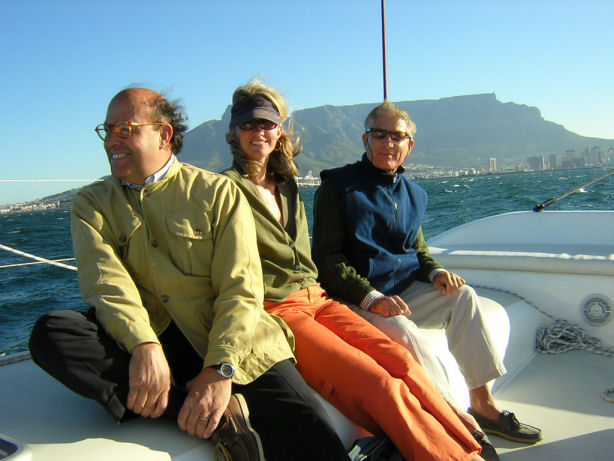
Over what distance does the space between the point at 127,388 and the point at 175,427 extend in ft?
0.56

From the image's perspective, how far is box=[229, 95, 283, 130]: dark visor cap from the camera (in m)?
2.10

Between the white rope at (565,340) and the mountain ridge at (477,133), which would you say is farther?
the mountain ridge at (477,133)

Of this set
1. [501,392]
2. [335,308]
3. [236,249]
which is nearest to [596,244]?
[501,392]

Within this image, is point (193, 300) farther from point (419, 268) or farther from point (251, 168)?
point (419, 268)

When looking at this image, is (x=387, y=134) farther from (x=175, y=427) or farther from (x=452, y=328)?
(x=175, y=427)

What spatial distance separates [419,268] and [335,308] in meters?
0.65

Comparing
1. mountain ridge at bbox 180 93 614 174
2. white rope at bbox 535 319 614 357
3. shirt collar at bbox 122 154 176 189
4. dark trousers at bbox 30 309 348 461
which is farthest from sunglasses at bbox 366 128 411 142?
mountain ridge at bbox 180 93 614 174

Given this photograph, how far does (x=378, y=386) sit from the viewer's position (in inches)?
62.8

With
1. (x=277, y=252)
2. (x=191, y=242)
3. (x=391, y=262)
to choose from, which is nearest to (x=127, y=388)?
(x=191, y=242)

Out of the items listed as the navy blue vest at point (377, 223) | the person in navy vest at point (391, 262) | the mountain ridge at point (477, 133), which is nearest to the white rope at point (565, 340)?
the person in navy vest at point (391, 262)

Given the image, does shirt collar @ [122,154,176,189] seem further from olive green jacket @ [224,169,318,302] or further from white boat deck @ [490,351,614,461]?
white boat deck @ [490,351,614,461]

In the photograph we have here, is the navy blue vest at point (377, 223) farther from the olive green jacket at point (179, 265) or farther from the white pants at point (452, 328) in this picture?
the olive green jacket at point (179, 265)

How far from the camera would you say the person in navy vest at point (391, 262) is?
7.12 feet

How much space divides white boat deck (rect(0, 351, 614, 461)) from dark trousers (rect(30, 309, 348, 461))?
87 millimetres
